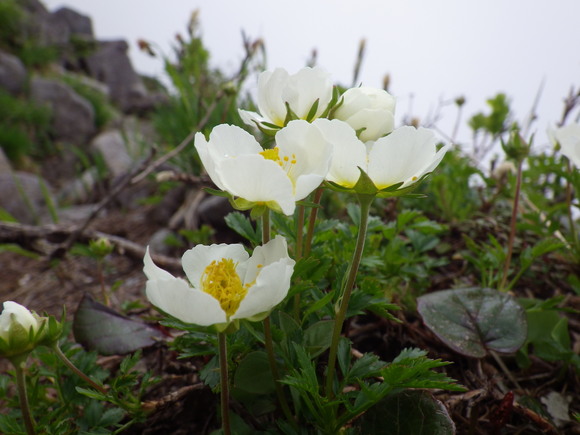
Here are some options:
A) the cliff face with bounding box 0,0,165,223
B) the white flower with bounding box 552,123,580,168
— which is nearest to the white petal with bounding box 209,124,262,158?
the white flower with bounding box 552,123,580,168

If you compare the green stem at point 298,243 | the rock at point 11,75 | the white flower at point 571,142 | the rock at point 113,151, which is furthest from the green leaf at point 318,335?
the rock at point 11,75

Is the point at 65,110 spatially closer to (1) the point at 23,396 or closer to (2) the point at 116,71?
(2) the point at 116,71

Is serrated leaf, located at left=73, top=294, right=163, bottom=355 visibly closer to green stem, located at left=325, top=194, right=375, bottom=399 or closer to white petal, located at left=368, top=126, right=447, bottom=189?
green stem, located at left=325, top=194, right=375, bottom=399

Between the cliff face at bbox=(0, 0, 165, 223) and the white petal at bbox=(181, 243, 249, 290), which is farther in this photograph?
the cliff face at bbox=(0, 0, 165, 223)

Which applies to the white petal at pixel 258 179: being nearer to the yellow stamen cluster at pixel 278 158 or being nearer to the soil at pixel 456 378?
the yellow stamen cluster at pixel 278 158

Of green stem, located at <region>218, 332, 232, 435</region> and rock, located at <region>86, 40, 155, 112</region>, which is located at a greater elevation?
green stem, located at <region>218, 332, 232, 435</region>

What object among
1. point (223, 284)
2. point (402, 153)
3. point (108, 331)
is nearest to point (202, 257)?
point (223, 284)
